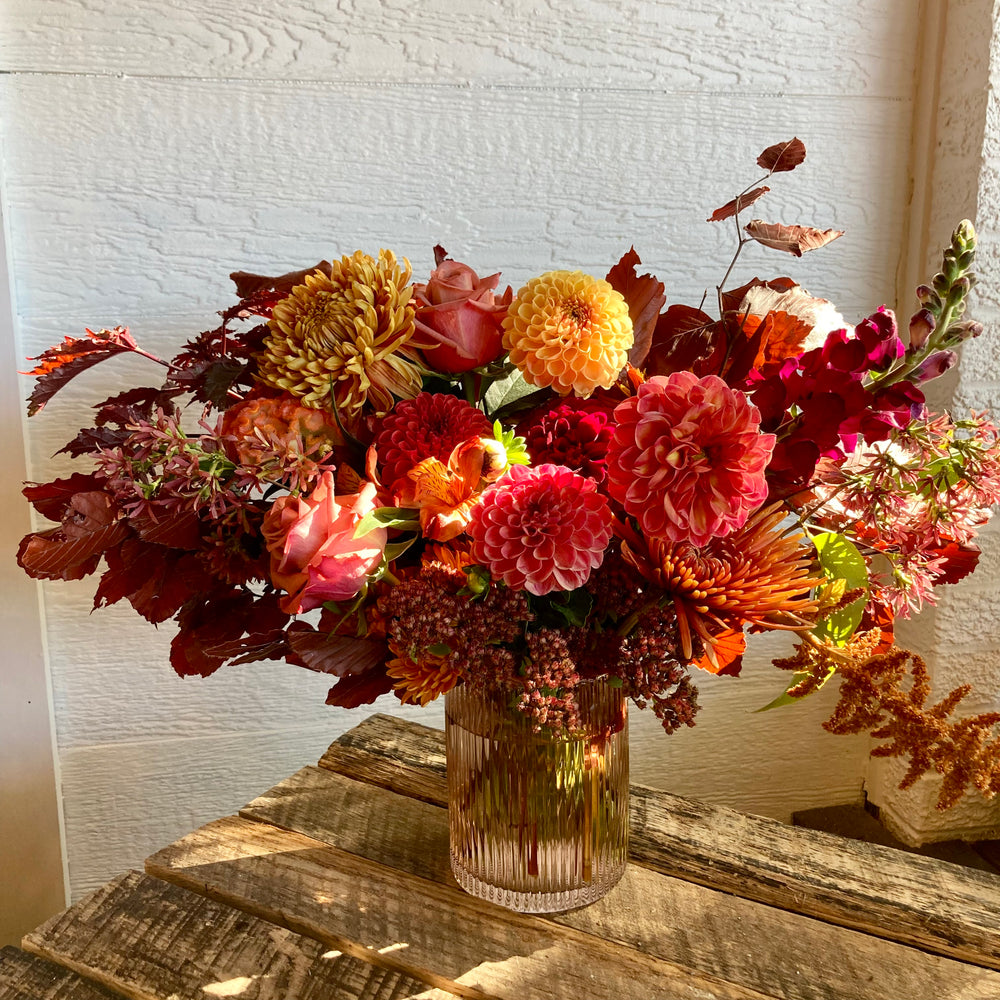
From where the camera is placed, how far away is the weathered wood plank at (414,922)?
26.6 inches

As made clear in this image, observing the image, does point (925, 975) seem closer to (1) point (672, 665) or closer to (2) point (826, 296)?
(1) point (672, 665)

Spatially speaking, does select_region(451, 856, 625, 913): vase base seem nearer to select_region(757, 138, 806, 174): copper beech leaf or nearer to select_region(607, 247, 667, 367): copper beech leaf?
select_region(607, 247, 667, 367): copper beech leaf

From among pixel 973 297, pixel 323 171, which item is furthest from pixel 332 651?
pixel 973 297

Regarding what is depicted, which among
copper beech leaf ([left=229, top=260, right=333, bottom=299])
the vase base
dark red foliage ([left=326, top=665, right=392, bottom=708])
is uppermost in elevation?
copper beech leaf ([left=229, top=260, right=333, bottom=299])

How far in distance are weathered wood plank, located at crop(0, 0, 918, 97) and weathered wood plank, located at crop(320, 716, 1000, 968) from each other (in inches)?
30.1

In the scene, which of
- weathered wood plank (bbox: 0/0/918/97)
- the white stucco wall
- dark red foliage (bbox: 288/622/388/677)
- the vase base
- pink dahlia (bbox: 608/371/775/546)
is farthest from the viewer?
the white stucco wall

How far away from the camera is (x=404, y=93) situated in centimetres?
104

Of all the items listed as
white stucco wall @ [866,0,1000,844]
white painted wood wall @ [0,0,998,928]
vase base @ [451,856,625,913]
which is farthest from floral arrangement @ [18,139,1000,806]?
white stucco wall @ [866,0,1000,844]

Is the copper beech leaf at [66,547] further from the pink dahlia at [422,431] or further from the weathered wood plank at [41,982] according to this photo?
the weathered wood plank at [41,982]

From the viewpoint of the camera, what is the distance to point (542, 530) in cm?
53

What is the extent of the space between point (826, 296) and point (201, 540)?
907mm

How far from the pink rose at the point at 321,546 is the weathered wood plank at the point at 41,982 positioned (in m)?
0.36

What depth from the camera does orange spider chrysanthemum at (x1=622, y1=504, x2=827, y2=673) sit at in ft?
1.83

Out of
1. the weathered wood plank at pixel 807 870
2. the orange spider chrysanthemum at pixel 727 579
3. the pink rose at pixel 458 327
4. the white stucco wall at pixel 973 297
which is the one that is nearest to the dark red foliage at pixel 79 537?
the pink rose at pixel 458 327
